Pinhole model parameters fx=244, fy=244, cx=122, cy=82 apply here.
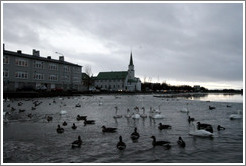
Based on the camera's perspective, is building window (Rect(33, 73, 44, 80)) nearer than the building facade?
No

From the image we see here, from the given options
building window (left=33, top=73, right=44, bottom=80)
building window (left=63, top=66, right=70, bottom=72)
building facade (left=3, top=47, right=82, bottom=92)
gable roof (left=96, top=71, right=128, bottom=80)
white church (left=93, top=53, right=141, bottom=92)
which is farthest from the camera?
gable roof (left=96, top=71, right=128, bottom=80)

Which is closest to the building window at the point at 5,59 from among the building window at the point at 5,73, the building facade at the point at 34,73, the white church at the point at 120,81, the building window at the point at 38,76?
the building facade at the point at 34,73

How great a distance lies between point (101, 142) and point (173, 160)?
5110 millimetres

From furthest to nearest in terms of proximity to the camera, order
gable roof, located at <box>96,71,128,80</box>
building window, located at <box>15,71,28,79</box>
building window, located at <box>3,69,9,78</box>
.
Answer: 1. gable roof, located at <box>96,71,128,80</box>
2. building window, located at <box>15,71,28,79</box>
3. building window, located at <box>3,69,9,78</box>

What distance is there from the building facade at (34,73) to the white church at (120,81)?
88247 mm

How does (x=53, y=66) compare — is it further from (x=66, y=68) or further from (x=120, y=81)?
(x=120, y=81)

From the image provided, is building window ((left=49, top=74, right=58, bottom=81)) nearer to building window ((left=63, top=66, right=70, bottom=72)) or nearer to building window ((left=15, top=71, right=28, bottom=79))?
building window ((left=63, top=66, right=70, bottom=72))

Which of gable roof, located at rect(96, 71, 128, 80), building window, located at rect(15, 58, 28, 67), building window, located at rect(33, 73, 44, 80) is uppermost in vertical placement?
gable roof, located at rect(96, 71, 128, 80)

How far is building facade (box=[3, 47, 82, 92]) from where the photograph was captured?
229ft

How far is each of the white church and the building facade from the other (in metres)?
88.2

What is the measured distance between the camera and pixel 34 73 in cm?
7894

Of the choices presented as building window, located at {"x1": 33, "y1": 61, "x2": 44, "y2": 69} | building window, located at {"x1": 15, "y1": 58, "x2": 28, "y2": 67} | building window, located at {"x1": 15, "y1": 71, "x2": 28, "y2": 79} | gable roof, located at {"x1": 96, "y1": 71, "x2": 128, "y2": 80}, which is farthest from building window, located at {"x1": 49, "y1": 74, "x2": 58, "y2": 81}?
gable roof, located at {"x1": 96, "y1": 71, "x2": 128, "y2": 80}

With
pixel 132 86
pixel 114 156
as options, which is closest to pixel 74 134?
pixel 114 156

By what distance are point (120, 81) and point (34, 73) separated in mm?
A: 113888
